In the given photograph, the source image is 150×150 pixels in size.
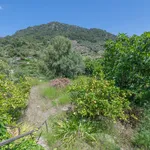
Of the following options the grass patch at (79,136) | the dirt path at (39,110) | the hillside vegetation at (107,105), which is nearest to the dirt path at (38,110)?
the dirt path at (39,110)

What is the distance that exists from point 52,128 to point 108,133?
1.58 meters

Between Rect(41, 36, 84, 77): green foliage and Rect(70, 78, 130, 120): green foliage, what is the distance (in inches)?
290

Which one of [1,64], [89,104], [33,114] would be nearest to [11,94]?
[33,114]

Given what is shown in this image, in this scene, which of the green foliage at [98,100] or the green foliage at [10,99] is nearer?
the green foliage at [98,100]

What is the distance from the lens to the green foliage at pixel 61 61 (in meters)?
12.9

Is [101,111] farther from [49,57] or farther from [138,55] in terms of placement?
[49,57]

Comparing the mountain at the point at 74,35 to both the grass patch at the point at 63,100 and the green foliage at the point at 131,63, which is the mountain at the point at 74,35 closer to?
the grass patch at the point at 63,100

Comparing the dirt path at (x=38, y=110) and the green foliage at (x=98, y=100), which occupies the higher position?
the green foliage at (x=98, y=100)

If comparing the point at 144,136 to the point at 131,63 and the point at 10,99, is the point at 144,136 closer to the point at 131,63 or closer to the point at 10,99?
the point at 131,63

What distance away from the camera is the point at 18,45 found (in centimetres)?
4053

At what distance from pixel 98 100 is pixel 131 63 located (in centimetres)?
176

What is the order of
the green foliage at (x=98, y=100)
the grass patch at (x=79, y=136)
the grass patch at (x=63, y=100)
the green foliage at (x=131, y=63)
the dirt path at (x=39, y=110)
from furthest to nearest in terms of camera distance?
the grass patch at (x=63, y=100) < the dirt path at (x=39, y=110) < the green foliage at (x=131, y=63) < the green foliage at (x=98, y=100) < the grass patch at (x=79, y=136)

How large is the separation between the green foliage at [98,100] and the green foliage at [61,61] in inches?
290

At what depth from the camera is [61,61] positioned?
12.9 meters
